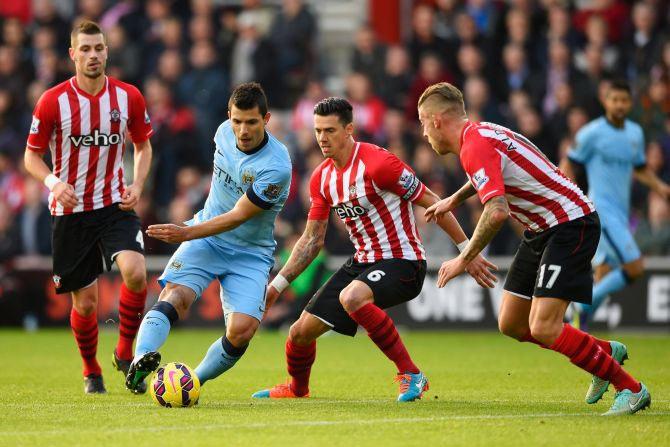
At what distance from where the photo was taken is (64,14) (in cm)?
2250

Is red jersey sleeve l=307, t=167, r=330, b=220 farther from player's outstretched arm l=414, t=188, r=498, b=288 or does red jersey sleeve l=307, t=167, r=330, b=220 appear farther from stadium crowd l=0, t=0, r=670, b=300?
stadium crowd l=0, t=0, r=670, b=300

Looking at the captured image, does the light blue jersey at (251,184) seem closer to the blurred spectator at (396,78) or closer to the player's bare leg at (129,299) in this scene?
the player's bare leg at (129,299)

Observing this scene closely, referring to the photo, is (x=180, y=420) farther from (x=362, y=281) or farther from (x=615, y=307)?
(x=615, y=307)

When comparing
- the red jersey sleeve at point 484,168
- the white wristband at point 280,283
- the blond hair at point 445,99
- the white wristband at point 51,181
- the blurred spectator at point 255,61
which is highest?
the blurred spectator at point 255,61

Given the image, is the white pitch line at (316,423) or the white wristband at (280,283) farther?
the white wristband at (280,283)

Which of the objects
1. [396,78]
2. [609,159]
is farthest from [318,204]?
[396,78]

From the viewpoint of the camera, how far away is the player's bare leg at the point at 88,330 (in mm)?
9664

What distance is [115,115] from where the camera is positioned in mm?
9711

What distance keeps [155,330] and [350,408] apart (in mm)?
1418

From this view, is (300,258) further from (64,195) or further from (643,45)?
(643,45)

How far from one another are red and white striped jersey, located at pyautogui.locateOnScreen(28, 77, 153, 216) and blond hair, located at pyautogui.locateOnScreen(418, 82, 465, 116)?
2.80 metres

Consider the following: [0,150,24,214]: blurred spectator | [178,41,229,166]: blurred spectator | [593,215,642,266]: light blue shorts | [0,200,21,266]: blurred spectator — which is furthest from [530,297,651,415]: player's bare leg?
[0,150,24,214]: blurred spectator

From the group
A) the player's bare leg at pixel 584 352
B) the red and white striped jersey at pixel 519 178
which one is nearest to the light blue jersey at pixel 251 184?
the red and white striped jersey at pixel 519 178

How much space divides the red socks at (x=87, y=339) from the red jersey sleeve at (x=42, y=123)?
135 centimetres
